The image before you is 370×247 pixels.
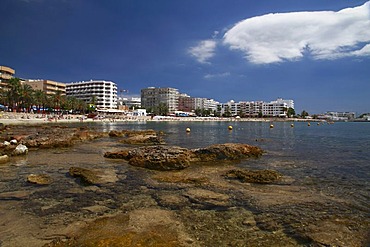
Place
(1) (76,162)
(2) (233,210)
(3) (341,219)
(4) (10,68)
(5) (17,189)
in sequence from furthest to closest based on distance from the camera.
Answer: (4) (10,68) → (1) (76,162) → (5) (17,189) → (2) (233,210) → (3) (341,219)

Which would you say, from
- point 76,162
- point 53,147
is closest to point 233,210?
point 76,162

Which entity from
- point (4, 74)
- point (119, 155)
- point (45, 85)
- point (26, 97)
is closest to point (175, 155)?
point (119, 155)

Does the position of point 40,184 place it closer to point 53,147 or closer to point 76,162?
point 76,162

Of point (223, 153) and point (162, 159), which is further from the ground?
point (162, 159)

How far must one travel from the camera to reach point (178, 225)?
647 centimetres

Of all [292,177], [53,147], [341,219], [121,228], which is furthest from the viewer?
[53,147]

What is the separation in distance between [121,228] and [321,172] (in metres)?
12.4

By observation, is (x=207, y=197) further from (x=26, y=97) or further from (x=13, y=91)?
(x=26, y=97)

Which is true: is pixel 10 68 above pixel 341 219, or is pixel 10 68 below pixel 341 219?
above

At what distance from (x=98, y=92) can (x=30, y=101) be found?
57785mm

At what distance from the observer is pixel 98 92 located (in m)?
157

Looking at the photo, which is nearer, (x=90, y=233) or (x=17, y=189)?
(x=90, y=233)

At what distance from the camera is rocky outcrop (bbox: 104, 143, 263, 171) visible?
1370cm

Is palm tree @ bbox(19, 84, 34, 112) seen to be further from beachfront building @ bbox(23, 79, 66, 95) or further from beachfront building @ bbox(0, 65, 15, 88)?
beachfront building @ bbox(23, 79, 66, 95)
